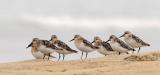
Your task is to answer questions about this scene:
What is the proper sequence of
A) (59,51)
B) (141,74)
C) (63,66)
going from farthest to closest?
(59,51) → (63,66) → (141,74)

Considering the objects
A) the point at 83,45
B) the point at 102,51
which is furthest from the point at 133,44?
the point at 83,45

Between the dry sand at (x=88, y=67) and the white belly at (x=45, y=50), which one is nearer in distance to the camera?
the dry sand at (x=88, y=67)

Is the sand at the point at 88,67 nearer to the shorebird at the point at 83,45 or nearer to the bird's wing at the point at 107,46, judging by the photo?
the shorebird at the point at 83,45

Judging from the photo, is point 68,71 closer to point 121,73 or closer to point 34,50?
point 121,73

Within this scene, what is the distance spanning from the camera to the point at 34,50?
961 inches

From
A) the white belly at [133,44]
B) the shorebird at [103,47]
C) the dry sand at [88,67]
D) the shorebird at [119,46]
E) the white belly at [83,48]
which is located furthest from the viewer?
the white belly at [133,44]

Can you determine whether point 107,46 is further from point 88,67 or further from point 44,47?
point 88,67

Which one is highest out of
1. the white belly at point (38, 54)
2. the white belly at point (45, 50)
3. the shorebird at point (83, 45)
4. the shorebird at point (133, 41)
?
the shorebird at point (133, 41)

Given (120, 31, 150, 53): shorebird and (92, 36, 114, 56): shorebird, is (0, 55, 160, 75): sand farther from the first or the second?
(120, 31, 150, 53): shorebird

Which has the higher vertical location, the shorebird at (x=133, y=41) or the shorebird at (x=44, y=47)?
the shorebird at (x=133, y=41)

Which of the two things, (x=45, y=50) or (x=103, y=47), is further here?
(x=103, y=47)

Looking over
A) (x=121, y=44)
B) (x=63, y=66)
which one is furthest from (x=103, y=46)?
(x=63, y=66)

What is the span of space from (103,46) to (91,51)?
178 cm

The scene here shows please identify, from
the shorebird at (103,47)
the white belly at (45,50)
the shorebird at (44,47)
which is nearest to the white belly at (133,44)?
the shorebird at (103,47)
